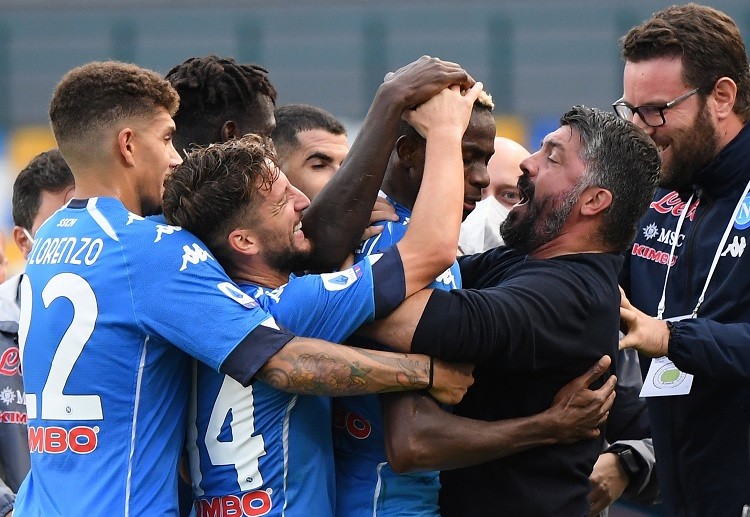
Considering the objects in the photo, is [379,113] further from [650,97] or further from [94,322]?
[650,97]

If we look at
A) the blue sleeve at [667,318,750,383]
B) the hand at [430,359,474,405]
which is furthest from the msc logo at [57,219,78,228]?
the blue sleeve at [667,318,750,383]

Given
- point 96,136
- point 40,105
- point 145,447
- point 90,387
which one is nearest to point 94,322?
point 90,387

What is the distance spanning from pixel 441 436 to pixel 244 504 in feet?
2.16

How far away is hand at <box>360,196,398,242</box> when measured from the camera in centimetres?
384

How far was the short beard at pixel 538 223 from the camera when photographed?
394 centimetres

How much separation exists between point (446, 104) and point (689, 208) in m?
1.88

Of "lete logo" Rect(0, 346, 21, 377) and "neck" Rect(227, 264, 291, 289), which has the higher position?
"neck" Rect(227, 264, 291, 289)

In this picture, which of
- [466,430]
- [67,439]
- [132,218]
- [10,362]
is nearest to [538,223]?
[466,430]

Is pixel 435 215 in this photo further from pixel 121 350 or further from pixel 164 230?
pixel 121 350

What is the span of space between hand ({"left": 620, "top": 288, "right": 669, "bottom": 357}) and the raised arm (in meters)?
0.94

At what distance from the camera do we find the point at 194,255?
3.53m

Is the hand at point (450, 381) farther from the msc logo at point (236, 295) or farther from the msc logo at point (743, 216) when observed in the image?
the msc logo at point (743, 216)

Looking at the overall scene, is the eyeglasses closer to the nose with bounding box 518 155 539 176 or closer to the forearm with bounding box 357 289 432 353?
the nose with bounding box 518 155 539 176

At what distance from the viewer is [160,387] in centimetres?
357
